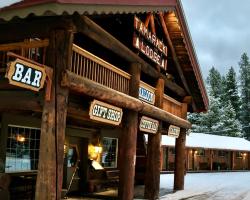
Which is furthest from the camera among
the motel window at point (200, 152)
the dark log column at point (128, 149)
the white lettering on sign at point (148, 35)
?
the motel window at point (200, 152)

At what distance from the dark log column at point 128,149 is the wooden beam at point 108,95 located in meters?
0.34

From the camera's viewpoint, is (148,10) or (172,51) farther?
(172,51)

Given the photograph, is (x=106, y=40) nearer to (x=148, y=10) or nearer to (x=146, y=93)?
(x=148, y=10)

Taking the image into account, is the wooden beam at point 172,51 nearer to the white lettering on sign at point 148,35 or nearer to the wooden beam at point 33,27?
the white lettering on sign at point 148,35

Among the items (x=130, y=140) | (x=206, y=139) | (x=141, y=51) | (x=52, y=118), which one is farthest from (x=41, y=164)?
(x=206, y=139)

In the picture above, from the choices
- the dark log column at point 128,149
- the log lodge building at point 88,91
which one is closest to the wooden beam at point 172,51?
the log lodge building at point 88,91

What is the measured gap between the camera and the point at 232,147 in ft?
151

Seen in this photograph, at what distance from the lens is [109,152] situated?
67.0 feet

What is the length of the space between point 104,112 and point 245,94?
72.8m

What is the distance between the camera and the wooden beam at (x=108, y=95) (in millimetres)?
9508

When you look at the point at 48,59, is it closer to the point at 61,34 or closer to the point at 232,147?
the point at 61,34

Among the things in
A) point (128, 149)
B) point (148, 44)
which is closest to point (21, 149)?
point (128, 149)

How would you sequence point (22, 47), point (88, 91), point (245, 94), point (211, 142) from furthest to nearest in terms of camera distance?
point (245, 94), point (211, 142), point (88, 91), point (22, 47)

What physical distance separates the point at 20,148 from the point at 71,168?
410 cm
